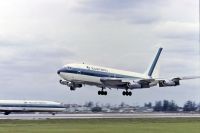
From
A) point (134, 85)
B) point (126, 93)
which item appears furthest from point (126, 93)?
point (134, 85)

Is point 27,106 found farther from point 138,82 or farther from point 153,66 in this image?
point 138,82

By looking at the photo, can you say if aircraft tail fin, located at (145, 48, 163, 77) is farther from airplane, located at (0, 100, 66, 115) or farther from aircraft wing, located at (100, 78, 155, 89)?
airplane, located at (0, 100, 66, 115)

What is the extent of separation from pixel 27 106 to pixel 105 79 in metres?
59.3

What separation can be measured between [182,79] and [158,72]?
16.5 metres

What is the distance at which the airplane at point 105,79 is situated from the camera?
90875mm

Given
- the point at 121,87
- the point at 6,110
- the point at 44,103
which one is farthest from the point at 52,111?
the point at 121,87

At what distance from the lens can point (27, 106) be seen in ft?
489

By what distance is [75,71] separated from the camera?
9050 cm

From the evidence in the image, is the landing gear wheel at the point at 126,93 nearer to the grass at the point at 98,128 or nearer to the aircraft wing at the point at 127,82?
the aircraft wing at the point at 127,82

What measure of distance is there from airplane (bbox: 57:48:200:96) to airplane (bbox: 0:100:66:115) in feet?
159

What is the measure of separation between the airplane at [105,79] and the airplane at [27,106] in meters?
48.6

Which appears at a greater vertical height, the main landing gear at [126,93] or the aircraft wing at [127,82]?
the aircraft wing at [127,82]

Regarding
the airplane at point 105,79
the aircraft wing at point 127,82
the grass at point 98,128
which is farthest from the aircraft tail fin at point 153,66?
the grass at point 98,128

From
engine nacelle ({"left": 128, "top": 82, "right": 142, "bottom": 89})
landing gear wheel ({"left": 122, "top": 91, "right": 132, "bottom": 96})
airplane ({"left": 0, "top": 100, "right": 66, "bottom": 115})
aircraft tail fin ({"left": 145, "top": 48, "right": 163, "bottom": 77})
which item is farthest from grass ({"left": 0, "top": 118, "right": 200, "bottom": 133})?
airplane ({"left": 0, "top": 100, "right": 66, "bottom": 115})
